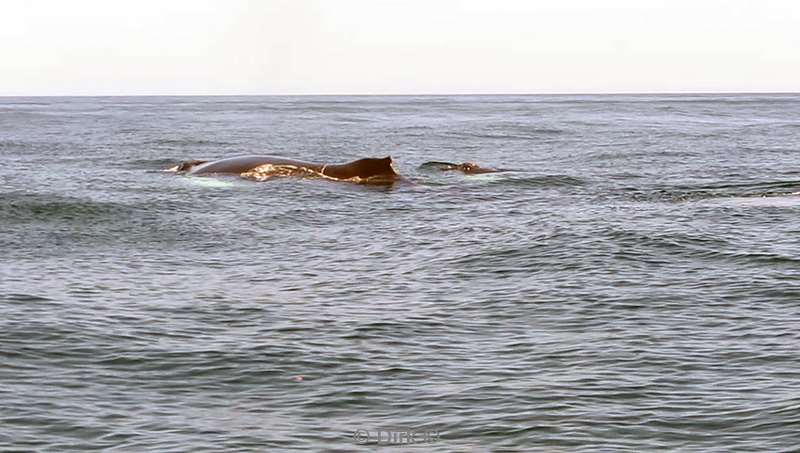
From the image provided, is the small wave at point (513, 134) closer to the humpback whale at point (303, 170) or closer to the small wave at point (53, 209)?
the humpback whale at point (303, 170)

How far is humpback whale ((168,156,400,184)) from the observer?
Result: 113 ft

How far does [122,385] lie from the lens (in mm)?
13750

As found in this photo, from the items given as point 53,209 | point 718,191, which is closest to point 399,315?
point 53,209

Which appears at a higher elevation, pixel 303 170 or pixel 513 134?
pixel 303 170

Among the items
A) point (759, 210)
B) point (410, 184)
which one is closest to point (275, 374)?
point (759, 210)

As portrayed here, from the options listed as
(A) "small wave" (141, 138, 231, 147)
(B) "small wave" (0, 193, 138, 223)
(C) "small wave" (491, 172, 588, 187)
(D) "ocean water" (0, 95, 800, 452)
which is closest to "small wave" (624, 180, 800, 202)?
(D) "ocean water" (0, 95, 800, 452)

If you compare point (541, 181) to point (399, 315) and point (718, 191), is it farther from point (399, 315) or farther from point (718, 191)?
point (399, 315)

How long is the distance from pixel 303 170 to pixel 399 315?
1798cm

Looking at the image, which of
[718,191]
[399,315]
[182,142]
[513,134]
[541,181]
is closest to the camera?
[399,315]

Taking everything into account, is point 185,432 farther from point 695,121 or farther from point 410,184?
point 695,121

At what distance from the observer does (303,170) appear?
1382 inches

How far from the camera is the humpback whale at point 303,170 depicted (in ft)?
113

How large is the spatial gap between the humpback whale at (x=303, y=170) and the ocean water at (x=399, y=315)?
0.70m

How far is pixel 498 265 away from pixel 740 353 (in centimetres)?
673
